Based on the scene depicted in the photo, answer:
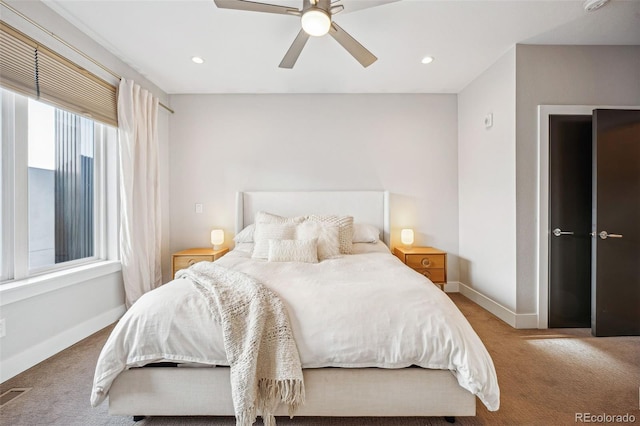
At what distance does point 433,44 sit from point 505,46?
71cm

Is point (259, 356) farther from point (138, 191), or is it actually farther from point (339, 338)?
point (138, 191)

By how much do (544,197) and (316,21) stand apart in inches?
97.8

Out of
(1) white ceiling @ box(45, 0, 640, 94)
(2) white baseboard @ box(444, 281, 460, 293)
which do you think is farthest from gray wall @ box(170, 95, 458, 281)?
(1) white ceiling @ box(45, 0, 640, 94)

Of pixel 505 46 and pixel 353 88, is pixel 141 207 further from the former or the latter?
pixel 505 46

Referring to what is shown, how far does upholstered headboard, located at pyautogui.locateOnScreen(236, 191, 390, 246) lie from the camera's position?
3465 millimetres

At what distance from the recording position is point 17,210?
76.3 inches

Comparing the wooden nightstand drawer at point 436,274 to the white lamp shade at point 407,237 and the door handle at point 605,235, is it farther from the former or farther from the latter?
Answer: the door handle at point 605,235

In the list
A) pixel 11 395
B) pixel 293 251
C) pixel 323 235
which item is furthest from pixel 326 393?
pixel 11 395

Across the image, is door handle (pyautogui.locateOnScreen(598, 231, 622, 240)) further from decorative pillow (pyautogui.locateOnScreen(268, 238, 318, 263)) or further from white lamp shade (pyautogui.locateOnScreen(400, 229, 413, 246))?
decorative pillow (pyautogui.locateOnScreen(268, 238, 318, 263))

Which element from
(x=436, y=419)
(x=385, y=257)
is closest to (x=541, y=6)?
(x=385, y=257)

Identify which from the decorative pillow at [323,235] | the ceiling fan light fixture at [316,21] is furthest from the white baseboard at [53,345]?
the ceiling fan light fixture at [316,21]

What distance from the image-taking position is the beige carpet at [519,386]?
146 cm

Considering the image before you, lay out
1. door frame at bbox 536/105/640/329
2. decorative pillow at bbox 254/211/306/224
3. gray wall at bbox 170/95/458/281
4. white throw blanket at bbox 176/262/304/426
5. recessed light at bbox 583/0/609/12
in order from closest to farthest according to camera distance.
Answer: white throw blanket at bbox 176/262/304/426, recessed light at bbox 583/0/609/12, door frame at bbox 536/105/640/329, decorative pillow at bbox 254/211/306/224, gray wall at bbox 170/95/458/281

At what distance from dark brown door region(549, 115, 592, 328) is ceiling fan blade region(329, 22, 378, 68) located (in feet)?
6.24
